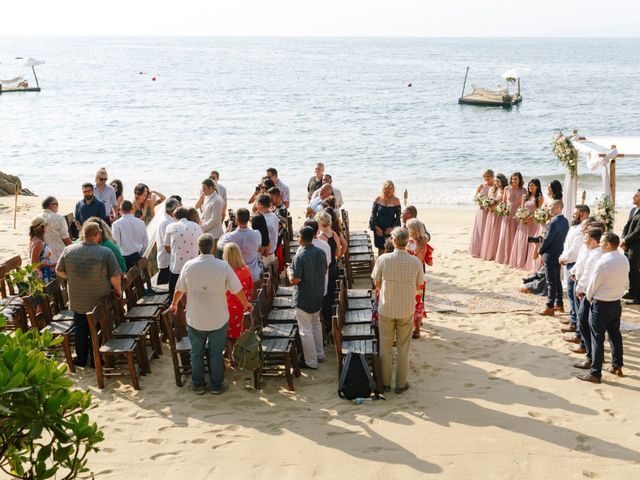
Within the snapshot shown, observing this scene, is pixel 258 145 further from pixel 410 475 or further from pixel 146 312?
pixel 410 475

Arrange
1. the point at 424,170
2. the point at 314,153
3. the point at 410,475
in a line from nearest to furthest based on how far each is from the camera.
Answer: the point at 410,475 → the point at 424,170 → the point at 314,153

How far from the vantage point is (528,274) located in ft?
39.6

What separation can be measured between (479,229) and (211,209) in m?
4.93

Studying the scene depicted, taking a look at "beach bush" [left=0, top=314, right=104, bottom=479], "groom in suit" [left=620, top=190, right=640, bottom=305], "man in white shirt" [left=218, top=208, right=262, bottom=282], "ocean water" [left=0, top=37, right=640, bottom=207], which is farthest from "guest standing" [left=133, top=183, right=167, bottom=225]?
"ocean water" [left=0, top=37, right=640, bottom=207]

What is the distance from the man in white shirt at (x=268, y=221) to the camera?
10.1 meters

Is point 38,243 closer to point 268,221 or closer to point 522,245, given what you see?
point 268,221

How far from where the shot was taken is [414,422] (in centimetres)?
694

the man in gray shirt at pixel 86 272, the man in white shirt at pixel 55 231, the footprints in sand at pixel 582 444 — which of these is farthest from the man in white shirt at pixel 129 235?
the footprints in sand at pixel 582 444

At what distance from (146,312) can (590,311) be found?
16.4 feet

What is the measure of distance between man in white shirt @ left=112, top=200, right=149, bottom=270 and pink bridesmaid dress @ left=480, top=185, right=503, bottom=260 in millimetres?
6019

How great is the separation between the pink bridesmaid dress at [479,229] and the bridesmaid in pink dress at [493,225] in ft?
0.45

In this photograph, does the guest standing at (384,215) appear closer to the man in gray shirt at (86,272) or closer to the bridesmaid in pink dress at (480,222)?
the bridesmaid in pink dress at (480,222)

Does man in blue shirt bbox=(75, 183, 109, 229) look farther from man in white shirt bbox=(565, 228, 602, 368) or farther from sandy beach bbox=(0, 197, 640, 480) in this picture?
man in white shirt bbox=(565, 228, 602, 368)

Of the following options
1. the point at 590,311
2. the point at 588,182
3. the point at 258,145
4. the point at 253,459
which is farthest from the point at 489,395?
the point at 258,145
